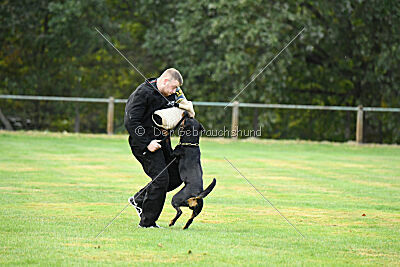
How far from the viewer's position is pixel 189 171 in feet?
25.7

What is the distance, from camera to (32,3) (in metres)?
32.0

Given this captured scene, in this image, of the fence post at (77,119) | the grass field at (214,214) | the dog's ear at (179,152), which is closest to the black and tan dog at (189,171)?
the dog's ear at (179,152)

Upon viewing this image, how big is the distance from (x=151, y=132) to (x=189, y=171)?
64 centimetres

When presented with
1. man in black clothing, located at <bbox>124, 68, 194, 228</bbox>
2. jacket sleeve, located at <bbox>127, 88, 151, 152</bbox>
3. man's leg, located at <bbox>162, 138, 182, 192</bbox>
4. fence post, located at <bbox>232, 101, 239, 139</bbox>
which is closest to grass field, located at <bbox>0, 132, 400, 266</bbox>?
man in black clothing, located at <bbox>124, 68, 194, 228</bbox>

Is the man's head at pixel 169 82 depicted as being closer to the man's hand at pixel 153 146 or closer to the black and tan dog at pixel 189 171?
the black and tan dog at pixel 189 171

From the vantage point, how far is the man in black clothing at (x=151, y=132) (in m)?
7.78

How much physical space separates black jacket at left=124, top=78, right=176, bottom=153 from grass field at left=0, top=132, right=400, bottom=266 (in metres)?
1.01

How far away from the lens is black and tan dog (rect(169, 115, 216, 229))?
769 centimetres

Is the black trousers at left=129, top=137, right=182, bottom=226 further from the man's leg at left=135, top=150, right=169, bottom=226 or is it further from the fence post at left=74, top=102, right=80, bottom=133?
the fence post at left=74, top=102, right=80, bottom=133

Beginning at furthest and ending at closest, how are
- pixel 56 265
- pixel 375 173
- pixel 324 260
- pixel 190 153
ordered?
pixel 375 173 < pixel 190 153 < pixel 324 260 < pixel 56 265

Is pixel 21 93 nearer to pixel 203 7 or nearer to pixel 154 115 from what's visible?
pixel 203 7

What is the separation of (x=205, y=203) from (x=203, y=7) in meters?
18.5

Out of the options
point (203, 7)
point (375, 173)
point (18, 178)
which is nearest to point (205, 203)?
point (18, 178)

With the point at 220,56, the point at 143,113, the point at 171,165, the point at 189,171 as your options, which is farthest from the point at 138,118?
the point at 220,56
